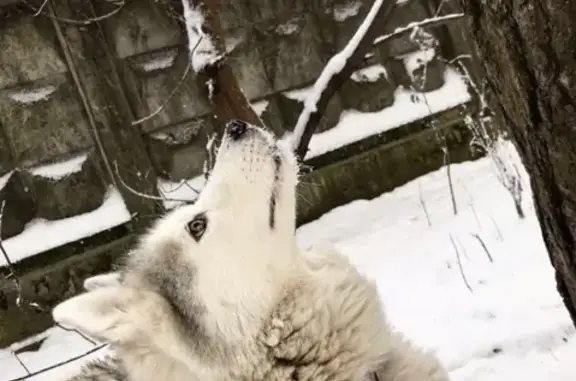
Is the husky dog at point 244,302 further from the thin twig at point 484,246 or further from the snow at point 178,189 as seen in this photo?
the snow at point 178,189

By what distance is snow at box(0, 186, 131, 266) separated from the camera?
5.90 m

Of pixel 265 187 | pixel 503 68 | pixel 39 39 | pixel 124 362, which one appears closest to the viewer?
pixel 503 68

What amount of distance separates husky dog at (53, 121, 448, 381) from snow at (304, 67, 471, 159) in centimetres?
410

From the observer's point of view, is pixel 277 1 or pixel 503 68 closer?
pixel 503 68

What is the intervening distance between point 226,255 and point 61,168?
394 centimetres

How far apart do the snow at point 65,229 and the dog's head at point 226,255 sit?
11.4ft

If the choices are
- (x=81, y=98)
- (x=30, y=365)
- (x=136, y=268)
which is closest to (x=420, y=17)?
(x=81, y=98)

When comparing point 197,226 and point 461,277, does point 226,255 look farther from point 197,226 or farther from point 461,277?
point 461,277

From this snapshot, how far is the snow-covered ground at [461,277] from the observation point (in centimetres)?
350

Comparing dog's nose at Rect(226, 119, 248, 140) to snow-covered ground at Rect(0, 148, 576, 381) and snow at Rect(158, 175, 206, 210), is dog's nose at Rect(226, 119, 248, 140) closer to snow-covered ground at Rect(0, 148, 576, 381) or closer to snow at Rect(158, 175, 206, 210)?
snow-covered ground at Rect(0, 148, 576, 381)

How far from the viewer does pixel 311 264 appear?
8.71 ft

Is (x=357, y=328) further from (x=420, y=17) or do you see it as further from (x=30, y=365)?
(x=420, y=17)

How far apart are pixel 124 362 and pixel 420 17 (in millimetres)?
5602

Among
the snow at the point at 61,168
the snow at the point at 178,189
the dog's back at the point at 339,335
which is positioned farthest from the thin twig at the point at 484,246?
the snow at the point at 61,168
